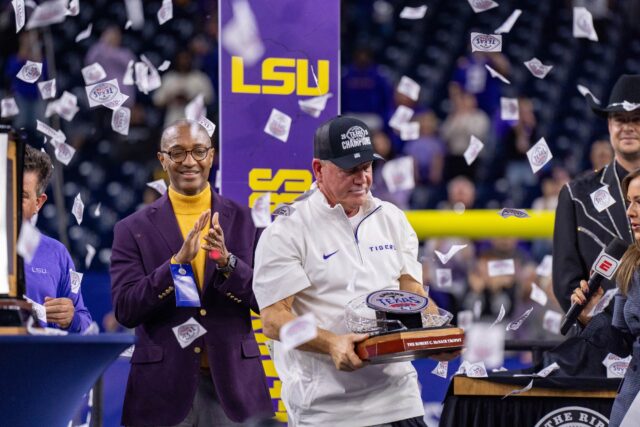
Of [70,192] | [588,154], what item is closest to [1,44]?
[70,192]

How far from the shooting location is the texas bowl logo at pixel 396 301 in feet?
10.1

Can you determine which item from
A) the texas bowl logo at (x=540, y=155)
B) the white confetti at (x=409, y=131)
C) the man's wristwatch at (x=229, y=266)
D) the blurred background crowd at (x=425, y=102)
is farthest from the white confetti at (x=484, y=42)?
the blurred background crowd at (x=425, y=102)

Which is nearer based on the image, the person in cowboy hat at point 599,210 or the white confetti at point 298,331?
the white confetti at point 298,331

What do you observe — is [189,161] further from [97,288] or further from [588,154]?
[588,154]

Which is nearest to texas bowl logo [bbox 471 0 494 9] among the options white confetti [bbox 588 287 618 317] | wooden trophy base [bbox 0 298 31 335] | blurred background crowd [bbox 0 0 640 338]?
white confetti [bbox 588 287 618 317]

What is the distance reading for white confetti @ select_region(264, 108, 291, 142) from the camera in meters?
4.73

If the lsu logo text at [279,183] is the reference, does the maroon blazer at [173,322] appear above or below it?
below

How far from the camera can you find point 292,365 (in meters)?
3.32

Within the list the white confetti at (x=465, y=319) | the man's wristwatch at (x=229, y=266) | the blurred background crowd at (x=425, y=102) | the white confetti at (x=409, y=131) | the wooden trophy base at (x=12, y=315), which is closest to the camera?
the wooden trophy base at (x=12, y=315)

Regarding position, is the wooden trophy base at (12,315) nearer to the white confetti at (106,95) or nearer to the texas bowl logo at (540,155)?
the white confetti at (106,95)

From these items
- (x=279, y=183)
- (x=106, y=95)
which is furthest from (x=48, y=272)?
(x=279, y=183)

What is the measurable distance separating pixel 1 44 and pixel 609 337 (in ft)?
20.3

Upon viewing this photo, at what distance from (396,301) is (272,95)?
184 cm

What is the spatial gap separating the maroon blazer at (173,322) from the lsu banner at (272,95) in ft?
2.60
